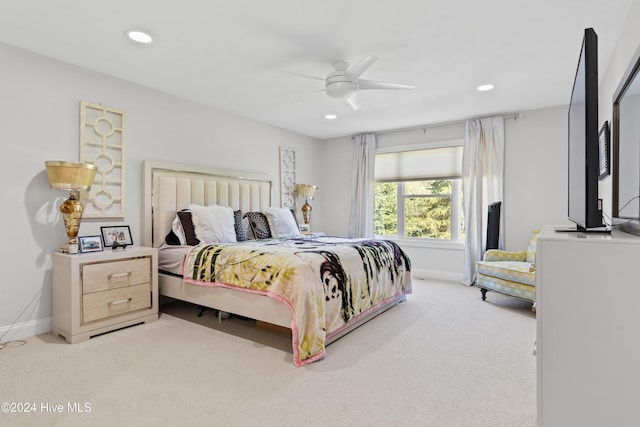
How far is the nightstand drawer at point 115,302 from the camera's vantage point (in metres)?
2.79

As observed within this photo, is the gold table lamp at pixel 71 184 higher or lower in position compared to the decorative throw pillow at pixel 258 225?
higher

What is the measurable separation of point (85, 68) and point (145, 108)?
0.62 meters

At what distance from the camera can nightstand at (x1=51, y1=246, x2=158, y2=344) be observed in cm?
272

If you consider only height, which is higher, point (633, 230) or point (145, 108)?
point (145, 108)

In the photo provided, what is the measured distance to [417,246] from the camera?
547 cm

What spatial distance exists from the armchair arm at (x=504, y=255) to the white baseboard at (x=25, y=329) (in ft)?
15.4

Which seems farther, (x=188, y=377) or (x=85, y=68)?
(x=85, y=68)

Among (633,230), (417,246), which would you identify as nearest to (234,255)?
(633,230)

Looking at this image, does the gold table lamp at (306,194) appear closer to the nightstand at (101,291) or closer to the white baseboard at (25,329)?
the nightstand at (101,291)

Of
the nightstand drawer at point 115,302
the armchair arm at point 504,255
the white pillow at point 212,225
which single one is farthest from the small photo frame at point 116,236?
the armchair arm at point 504,255

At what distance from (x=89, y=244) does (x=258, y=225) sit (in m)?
1.82

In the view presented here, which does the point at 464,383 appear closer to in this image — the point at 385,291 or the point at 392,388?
the point at 392,388

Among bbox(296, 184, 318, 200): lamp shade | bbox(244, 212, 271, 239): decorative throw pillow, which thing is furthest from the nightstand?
bbox(296, 184, 318, 200): lamp shade

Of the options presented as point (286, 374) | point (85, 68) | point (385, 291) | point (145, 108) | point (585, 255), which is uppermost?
point (85, 68)
